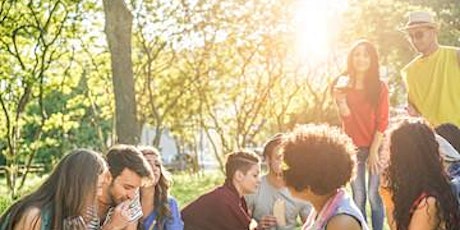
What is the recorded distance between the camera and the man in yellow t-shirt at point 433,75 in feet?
23.7

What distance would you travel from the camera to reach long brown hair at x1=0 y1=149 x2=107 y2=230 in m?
4.80

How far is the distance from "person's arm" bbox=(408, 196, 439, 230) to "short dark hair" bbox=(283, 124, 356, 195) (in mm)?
724

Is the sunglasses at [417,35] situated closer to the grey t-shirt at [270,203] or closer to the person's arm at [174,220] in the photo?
the grey t-shirt at [270,203]

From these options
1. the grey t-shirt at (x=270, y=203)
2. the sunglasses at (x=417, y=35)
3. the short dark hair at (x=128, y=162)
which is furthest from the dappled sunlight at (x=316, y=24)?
the short dark hair at (x=128, y=162)

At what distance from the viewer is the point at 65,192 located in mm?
4852

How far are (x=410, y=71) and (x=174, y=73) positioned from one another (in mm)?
16831

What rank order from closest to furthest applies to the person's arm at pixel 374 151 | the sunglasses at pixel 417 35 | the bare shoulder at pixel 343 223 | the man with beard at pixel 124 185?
1. the bare shoulder at pixel 343 223
2. the man with beard at pixel 124 185
3. the sunglasses at pixel 417 35
4. the person's arm at pixel 374 151

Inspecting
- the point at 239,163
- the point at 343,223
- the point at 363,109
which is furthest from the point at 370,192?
the point at 343,223

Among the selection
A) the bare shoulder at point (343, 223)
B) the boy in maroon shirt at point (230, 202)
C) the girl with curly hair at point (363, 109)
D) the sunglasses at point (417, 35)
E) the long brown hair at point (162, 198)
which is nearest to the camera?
the bare shoulder at point (343, 223)

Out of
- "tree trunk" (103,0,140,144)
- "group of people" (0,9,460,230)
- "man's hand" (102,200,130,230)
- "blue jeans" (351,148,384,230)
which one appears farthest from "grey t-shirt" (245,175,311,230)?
"tree trunk" (103,0,140,144)

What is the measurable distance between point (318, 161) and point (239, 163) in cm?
279

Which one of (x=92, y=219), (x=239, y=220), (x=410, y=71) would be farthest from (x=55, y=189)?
(x=410, y=71)

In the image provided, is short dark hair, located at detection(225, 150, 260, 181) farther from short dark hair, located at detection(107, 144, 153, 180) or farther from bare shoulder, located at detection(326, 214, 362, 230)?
bare shoulder, located at detection(326, 214, 362, 230)

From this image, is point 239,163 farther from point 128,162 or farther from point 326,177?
point 326,177
